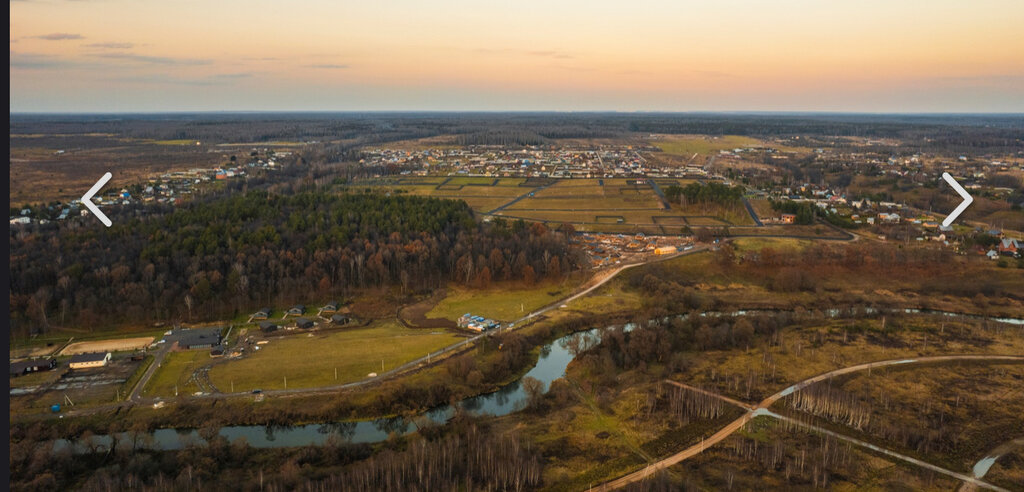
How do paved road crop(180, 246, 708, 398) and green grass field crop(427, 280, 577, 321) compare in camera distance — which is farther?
green grass field crop(427, 280, 577, 321)

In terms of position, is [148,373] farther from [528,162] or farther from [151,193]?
[528,162]

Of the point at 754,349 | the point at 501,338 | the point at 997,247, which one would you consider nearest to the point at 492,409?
the point at 501,338

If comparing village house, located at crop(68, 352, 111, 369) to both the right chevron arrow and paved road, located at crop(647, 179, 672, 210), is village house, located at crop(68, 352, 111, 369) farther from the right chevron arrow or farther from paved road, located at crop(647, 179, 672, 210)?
paved road, located at crop(647, 179, 672, 210)

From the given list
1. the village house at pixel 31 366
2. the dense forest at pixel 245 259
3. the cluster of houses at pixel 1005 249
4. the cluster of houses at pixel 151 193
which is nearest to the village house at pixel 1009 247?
the cluster of houses at pixel 1005 249

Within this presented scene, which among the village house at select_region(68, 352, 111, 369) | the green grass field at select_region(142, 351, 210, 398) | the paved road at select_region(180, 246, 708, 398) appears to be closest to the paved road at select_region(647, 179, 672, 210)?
the paved road at select_region(180, 246, 708, 398)

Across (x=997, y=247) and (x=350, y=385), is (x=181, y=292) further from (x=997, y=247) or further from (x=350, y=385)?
(x=997, y=247)
